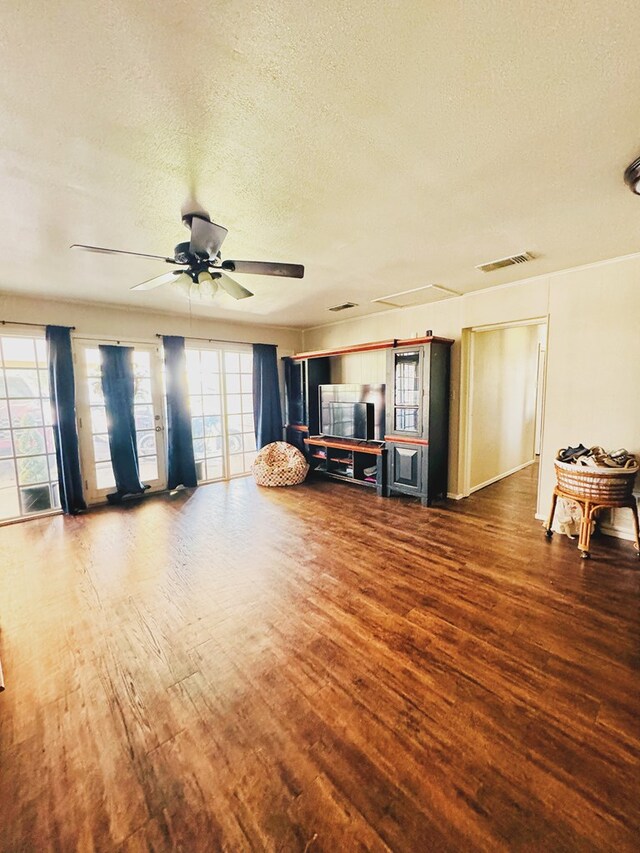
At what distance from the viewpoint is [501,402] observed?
5.19 m

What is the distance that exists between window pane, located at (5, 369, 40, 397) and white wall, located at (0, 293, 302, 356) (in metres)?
0.58

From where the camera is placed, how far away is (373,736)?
1.46 m

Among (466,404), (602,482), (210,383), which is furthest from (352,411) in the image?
(602,482)

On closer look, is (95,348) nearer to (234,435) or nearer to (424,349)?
(234,435)

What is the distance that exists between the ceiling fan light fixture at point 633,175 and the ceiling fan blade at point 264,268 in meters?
1.75

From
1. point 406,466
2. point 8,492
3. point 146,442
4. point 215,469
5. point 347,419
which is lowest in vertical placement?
point 215,469

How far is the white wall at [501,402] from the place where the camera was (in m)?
4.64

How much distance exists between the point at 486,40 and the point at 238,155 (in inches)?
41.4

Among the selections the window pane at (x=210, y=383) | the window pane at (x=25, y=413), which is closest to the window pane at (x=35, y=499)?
the window pane at (x=25, y=413)

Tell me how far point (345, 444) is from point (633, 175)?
3.87 meters

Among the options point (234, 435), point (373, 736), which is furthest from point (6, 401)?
point (373, 736)

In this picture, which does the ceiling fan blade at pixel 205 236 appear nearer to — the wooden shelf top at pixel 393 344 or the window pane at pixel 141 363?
the wooden shelf top at pixel 393 344

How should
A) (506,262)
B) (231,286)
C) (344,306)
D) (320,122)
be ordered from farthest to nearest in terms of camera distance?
(344,306) < (506,262) < (231,286) < (320,122)

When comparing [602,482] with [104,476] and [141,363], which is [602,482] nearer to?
[141,363]
